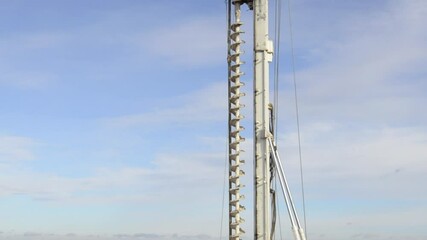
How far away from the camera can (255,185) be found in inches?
1079

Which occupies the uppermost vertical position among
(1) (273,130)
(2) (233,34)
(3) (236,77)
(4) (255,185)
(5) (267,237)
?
(2) (233,34)

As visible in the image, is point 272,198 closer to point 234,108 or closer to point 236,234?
point 236,234

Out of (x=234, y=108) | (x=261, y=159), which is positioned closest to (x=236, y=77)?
(x=234, y=108)

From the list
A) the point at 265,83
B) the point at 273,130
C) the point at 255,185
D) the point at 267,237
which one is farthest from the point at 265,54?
the point at 267,237

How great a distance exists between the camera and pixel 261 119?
90.8 ft

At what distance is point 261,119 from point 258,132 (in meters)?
0.51

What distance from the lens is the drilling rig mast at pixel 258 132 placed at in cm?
2725

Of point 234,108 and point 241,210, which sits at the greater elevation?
point 234,108

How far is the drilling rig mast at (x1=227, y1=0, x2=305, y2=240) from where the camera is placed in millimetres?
27250

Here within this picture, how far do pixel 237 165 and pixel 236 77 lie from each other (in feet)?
11.4

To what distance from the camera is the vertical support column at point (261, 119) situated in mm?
27266

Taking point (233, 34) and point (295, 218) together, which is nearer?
point (295, 218)

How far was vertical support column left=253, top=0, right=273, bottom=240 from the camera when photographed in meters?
27.3

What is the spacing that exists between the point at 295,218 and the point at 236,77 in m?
6.00
